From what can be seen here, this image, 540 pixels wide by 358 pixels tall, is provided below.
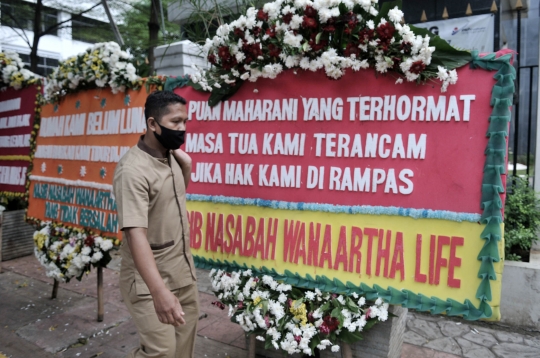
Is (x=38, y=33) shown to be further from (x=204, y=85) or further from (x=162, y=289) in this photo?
(x=162, y=289)

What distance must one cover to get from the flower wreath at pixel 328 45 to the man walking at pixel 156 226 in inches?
24.1

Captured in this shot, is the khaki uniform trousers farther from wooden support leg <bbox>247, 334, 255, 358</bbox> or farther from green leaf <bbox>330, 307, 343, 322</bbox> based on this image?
green leaf <bbox>330, 307, 343, 322</bbox>

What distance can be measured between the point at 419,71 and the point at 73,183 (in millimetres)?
3200

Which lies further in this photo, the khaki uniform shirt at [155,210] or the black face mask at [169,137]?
the black face mask at [169,137]

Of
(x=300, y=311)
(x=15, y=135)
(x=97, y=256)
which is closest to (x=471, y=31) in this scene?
(x=300, y=311)

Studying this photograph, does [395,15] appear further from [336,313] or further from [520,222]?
[520,222]

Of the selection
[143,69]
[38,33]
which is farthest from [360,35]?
[38,33]

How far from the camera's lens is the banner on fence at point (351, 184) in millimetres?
2170

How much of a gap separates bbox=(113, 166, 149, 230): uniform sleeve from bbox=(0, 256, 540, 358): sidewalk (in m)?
1.73

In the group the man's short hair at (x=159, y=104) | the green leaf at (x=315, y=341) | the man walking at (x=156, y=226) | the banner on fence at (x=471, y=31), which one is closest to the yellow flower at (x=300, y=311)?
the green leaf at (x=315, y=341)

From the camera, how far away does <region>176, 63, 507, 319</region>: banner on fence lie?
217 cm

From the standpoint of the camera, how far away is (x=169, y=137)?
2246mm

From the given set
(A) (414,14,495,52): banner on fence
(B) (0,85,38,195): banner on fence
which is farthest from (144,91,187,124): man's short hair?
(A) (414,14,495,52): banner on fence

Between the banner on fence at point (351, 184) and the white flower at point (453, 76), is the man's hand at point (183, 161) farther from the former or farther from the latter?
the white flower at point (453, 76)
